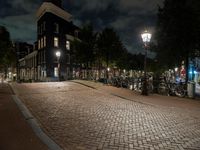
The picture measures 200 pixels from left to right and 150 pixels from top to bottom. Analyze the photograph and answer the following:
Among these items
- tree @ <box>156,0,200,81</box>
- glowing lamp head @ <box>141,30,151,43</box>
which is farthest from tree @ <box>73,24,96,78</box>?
glowing lamp head @ <box>141,30,151,43</box>

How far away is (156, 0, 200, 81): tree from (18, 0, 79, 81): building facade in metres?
26.1

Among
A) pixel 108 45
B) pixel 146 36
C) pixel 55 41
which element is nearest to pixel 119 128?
pixel 146 36

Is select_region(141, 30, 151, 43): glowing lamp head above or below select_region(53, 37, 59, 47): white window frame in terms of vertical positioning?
below

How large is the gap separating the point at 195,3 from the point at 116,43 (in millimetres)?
23236

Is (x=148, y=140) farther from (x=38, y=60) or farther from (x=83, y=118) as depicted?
(x=38, y=60)

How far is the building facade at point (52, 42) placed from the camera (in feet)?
167

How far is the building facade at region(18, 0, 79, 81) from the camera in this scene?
5091 cm

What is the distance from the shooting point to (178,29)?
2316 cm

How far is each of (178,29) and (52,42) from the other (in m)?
33.6

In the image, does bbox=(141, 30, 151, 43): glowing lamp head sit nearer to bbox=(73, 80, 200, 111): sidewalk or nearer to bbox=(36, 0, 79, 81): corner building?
bbox=(73, 80, 200, 111): sidewalk

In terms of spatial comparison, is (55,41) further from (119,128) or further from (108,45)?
(119,128)

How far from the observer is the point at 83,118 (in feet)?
32.0

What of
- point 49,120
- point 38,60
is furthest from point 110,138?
point 38,60

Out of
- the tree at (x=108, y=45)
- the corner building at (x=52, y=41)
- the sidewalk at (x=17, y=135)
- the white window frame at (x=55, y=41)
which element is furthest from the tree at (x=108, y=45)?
the sidewalk at (x=17, y=135)
